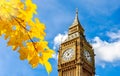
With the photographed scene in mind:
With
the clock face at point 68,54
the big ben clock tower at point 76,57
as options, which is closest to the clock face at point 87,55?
the big ben clock tower at point 76,57

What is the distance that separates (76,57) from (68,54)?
2167 millimetres

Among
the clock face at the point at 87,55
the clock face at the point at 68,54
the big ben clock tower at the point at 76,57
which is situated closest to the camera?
the big ben clock tower at the point at 76,57

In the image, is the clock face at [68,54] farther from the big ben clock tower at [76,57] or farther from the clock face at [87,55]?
the clock face at [87,55]

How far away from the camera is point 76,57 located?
51031 millimetres

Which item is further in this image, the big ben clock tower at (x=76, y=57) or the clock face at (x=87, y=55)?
the clock face at (x=87, y=55)

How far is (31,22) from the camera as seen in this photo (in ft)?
8.32

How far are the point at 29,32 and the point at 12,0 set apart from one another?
1.00ft

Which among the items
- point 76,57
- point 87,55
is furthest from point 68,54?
point 87,55

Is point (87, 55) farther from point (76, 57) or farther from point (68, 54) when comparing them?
point (68, 54)

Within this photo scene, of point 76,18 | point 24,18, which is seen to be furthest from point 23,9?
point 76,18

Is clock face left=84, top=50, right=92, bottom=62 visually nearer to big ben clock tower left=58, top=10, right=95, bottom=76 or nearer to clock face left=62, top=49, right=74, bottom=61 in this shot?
big ben clock tower left=58, top=10, right=95, bottom=76

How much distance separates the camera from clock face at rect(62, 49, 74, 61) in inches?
2059

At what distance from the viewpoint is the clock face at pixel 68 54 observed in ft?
172

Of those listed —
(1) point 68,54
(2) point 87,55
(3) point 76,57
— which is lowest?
(3) point 76,57
